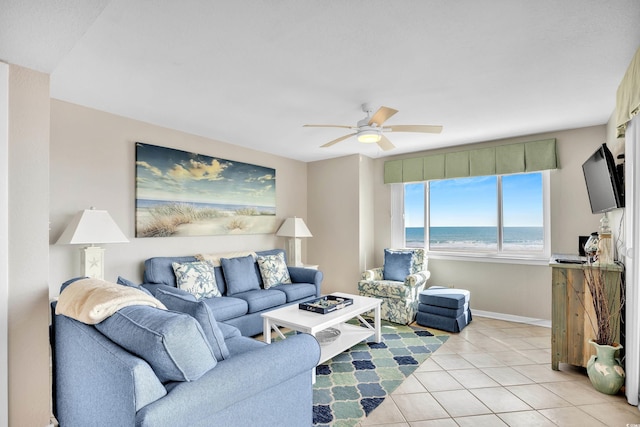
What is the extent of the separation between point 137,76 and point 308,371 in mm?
2407

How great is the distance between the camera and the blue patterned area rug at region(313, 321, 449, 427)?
224 centimetres

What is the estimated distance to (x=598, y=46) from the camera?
201 cm

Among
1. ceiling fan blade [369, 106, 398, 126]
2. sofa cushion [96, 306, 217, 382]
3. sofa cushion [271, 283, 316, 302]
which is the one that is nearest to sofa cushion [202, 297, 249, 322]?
sofa cushion [271, 283, 316, 302]

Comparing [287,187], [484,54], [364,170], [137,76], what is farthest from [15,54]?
[364,170]

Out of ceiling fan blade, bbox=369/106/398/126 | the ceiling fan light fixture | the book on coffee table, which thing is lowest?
the book on coffee table

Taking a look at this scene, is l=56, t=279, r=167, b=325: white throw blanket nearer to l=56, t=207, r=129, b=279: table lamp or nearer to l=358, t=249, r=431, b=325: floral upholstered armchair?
l=56, t=207, r=129, b=279: table lamp

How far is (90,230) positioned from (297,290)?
2.28 m

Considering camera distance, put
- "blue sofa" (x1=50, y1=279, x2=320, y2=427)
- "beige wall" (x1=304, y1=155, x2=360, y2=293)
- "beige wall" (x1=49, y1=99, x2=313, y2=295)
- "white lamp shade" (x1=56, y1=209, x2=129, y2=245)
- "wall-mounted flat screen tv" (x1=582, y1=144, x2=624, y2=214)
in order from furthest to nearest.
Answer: "beige wall" (x1=304, y1=155, x2=360, y2=293)
"beige wall" (x1=49, y1=99, x2=313, y2=295)
"white lamp shade" (x1=56, y1=209, x2=129, y2=245)
"wall-mounted flat screen tv" (x1=582, y1=144, x2=624, y2=214)
"blue sofa" (x1=50, y1=279, x2=320, y2=427)

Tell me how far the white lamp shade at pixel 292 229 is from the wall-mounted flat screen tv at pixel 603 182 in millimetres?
3490

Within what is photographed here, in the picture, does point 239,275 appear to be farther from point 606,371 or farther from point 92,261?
point 606,371

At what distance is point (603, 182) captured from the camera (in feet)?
8.89

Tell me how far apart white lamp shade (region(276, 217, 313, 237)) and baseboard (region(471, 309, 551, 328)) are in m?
2.72

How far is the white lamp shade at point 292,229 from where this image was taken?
4.91 m

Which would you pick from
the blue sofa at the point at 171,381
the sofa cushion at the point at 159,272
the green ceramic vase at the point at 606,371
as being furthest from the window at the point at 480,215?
the blue sofa at the point at 171,381
